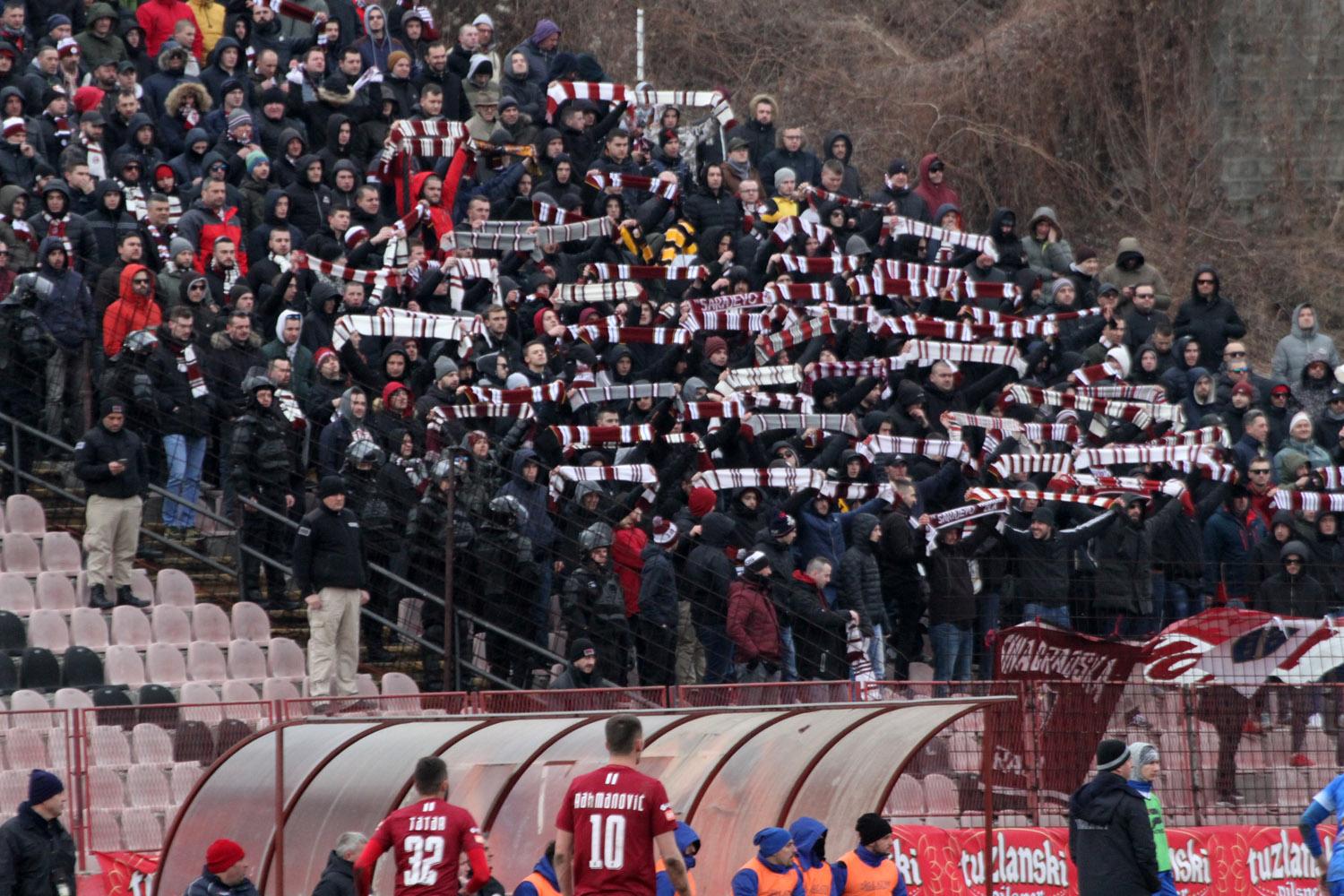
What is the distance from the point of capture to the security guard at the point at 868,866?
12.2m

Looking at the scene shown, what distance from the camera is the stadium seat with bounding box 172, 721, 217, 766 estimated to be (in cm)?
1396

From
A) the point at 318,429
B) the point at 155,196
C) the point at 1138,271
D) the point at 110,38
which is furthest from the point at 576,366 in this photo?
the point at 1138,271

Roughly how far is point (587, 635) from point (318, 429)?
113 inches

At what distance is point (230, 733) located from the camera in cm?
1409

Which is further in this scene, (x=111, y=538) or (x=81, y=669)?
(x=111, y=538)

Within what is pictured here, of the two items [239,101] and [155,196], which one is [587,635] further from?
[239,101]

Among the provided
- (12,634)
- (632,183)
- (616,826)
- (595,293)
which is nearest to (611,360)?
(595,293)

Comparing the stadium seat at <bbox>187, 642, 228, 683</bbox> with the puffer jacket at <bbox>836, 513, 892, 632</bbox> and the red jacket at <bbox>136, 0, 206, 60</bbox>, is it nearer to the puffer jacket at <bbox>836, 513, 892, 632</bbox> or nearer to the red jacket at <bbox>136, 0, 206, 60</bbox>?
the puffer jacket at <bbox>836, 513, 892, 632</bbox>

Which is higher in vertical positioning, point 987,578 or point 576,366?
point 576,366

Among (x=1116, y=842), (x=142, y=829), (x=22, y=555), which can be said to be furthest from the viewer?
(x=22, y=555)

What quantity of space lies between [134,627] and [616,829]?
773cm

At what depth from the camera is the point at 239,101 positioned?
2180cm

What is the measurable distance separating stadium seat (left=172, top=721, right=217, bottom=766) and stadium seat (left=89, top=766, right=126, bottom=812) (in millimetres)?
379

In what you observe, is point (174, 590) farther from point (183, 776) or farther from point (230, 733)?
point (183, 776)
